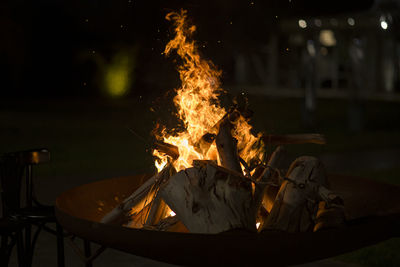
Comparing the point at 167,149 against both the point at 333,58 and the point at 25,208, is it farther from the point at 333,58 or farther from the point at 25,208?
the point at 333,58

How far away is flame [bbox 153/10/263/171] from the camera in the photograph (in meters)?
3.64

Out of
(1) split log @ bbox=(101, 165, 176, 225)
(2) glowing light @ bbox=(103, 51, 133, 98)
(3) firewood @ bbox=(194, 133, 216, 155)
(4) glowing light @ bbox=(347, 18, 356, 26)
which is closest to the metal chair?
(1) split log @ bbox=(101, 165, 176, 225)

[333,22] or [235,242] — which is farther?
[333,22]

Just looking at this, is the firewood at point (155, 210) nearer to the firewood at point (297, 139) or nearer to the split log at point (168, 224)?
the split log at point (168, 224)

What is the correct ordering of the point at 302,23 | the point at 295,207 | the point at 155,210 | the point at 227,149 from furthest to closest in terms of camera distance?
the point at 302,23, the point at 227,149, the point at 155,210, the point at 295,207

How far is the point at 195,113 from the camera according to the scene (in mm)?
3916

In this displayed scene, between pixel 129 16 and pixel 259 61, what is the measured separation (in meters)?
16.3

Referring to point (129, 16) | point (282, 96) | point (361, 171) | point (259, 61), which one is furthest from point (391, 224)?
point (259, 61)

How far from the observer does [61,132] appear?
13.9 meters

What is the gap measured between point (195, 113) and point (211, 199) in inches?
47.4

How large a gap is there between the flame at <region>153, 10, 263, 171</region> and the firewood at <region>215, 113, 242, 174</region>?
0.69 feet

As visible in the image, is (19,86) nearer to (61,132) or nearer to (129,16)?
(129,16)

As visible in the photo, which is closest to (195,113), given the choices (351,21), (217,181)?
(217,181)

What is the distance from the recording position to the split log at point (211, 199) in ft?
9.14
